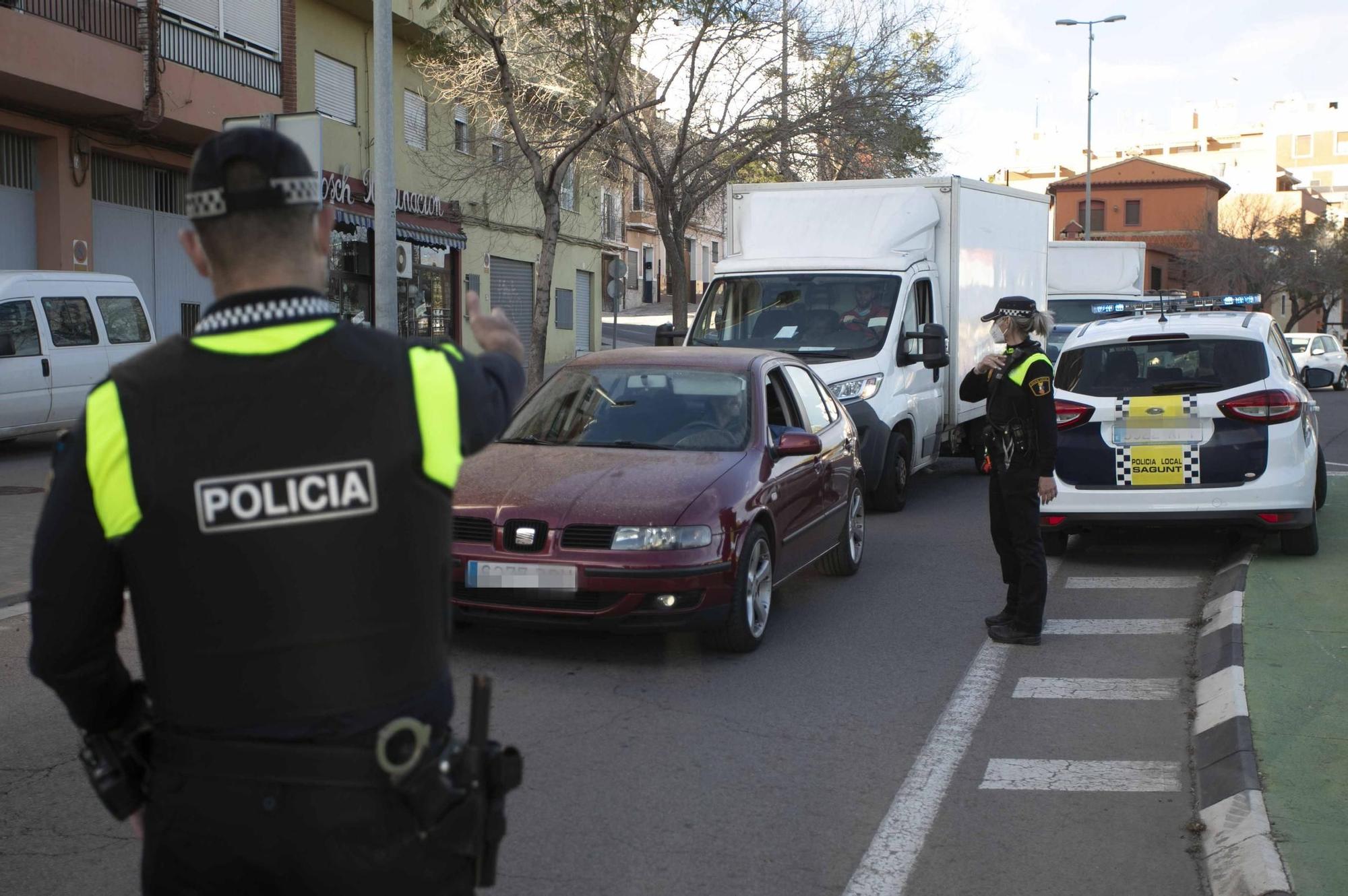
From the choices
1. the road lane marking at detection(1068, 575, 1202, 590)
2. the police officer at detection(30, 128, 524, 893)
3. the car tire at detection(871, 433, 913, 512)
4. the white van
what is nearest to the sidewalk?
the road lane marking at detection(1068, 575, 1202, 590)

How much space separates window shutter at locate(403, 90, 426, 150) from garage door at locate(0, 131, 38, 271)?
29.3ft

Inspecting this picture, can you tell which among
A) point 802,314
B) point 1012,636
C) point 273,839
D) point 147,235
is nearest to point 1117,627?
point 1012,636

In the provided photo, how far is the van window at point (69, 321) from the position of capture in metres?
15.3

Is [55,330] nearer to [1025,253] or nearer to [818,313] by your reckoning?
[818,313]

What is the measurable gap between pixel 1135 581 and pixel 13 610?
6.99m

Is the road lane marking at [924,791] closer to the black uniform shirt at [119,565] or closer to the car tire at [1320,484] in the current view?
the black uniform shirt at [119,565]

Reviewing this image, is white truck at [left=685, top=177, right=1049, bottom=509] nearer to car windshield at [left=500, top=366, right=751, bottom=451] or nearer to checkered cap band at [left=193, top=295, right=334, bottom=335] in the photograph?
car windshield at [left=500, top=366, right=751, bottom=451]

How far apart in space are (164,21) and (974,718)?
60.0ft

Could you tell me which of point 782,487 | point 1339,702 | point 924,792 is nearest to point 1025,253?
point 782,487

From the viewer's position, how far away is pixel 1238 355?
9.17 m

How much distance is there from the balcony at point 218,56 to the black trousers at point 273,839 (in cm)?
1980

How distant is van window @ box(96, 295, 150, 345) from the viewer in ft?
52.7

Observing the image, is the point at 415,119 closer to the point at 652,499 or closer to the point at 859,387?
the point at 859,387

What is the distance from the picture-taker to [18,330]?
48.9 ft
